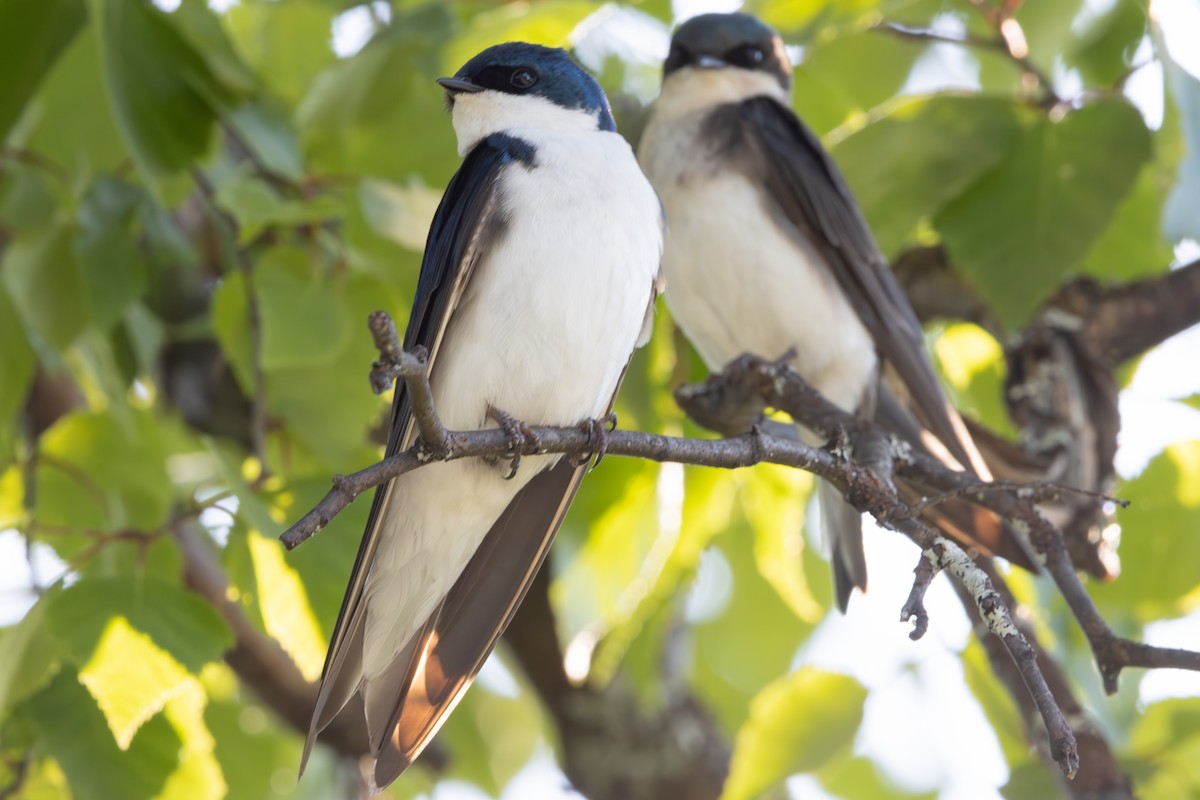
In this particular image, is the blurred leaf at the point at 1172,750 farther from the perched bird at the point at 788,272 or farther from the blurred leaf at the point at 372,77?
the blurred leaf at the point at 372,77

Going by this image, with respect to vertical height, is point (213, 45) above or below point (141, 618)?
above

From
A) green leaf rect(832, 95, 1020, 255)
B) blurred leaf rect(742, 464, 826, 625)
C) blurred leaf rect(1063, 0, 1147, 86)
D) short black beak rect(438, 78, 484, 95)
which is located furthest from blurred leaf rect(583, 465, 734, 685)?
blurred leaf rect(1063, 0, 1147, 86)

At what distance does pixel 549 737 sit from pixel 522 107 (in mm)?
2150

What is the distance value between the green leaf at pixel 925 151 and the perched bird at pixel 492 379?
2.73ft

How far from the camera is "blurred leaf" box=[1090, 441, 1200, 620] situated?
3.10 m

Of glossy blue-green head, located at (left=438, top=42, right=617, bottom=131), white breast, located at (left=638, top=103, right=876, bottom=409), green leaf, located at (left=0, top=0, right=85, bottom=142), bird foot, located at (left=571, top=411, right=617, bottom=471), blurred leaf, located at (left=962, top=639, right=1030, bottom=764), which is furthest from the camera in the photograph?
white breast, located at (left=638, top=103, right=876, bottom=409)

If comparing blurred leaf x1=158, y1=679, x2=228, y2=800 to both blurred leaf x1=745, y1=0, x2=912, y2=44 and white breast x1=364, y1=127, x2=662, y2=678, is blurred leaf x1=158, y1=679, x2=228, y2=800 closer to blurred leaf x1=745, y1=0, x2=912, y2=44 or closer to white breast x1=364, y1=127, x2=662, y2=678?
white breast x1=364, y1=127, x2=662, y2=678

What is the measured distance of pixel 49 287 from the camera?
2.87m

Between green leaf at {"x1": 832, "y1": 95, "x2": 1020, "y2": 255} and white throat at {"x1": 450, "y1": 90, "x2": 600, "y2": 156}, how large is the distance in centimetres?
77

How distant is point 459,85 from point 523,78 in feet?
0.56

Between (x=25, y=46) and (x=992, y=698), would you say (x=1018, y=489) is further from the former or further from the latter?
(x=25, y=46)

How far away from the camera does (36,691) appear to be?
2422mm

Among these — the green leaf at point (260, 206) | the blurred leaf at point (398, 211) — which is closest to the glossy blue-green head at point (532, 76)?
the blurred leaf at point (398, 211)

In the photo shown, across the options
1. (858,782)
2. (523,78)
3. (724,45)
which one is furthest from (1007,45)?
(858,782)
